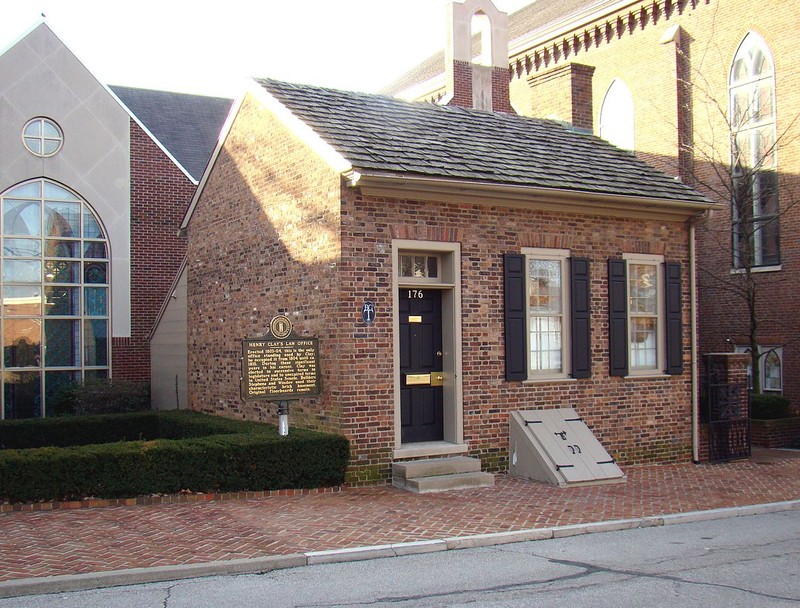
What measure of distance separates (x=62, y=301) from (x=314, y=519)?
13.9 metres

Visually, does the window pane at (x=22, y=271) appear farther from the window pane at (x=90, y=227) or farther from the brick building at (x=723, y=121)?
the brick building at (x=723, y=121)

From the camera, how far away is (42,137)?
21188mm

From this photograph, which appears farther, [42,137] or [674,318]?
[42,137]

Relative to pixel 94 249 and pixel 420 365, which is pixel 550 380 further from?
pixel 94 249

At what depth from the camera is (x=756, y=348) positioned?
69.6ft

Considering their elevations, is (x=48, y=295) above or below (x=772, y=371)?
above

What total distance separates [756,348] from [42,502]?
55.7 feet

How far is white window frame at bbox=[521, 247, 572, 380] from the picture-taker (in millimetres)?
13820

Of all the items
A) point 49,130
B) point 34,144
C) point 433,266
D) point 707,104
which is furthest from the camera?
point 707,104

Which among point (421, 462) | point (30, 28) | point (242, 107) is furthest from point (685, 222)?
point (30, 28)

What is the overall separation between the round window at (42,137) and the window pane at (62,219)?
1282 mm

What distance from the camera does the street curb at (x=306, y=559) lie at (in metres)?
7.20

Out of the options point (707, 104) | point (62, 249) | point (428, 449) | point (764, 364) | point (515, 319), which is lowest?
point (428, 449)

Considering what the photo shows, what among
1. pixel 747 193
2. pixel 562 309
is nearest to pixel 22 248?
pixel 562 309
